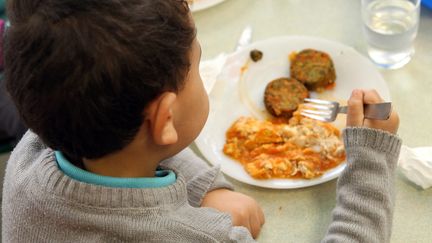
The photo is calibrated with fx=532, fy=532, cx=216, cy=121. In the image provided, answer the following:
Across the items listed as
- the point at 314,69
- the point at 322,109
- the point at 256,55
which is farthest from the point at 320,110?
the point at 256,55

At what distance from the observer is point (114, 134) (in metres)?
0.62

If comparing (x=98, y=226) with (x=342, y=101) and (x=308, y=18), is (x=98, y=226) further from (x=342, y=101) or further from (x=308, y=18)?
(x=308, y=18)

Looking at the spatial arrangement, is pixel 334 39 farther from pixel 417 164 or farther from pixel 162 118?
pixel 162 118

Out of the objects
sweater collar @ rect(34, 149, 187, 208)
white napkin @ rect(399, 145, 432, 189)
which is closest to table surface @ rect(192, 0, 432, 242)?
white napkin @ rect(399, 145, 432, 189)

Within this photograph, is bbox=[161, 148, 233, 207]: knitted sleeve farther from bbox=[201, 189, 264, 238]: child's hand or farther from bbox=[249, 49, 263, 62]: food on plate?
bbox=[249, 49, 263, 62]: food on plate

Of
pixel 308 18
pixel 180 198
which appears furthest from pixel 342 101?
pixel 180 198

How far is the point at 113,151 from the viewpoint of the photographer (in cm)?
66

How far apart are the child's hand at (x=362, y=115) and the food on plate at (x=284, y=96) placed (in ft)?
0.49

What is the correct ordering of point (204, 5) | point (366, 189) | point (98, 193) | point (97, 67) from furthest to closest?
point (204, 5), point (366, 189), point (98, 193), point (97, 67)

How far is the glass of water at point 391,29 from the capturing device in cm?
107

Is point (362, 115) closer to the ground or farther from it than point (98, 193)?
closer to the ground

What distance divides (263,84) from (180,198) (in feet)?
1.51

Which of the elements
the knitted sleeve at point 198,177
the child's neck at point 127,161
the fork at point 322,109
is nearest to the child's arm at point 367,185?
the fork at point 322,109

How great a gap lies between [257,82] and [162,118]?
52cm
